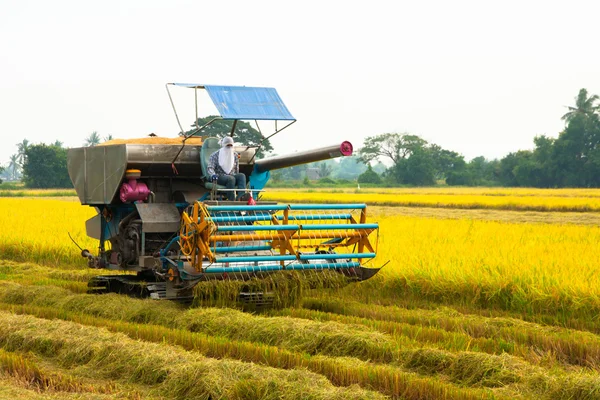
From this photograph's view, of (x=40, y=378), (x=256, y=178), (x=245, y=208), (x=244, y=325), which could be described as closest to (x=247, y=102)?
(x=256, y=178)

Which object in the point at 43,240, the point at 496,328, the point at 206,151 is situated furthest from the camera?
the point at 43,240

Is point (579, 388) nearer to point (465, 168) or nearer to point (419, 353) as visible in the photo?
point (419, 353)

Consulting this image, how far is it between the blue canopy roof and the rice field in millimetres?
2105

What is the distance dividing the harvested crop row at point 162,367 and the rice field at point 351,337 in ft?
0.04

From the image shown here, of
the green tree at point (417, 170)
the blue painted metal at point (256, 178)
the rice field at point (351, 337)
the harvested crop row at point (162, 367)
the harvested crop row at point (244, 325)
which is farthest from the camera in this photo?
the green tree at point (417, 170)

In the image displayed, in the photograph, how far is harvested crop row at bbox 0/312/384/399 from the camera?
5000 millimetres

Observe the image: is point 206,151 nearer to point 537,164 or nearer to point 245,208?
Answer: point 245,208

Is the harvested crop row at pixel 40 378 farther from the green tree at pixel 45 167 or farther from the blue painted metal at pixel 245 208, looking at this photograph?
the green tree at pixel 45 167

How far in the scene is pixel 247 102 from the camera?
28.8ft

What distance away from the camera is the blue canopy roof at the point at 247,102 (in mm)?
8539

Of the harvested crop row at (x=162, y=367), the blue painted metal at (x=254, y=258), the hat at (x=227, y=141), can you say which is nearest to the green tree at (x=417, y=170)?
the hat at (x=227, y=141)

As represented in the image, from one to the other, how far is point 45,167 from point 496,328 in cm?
5877

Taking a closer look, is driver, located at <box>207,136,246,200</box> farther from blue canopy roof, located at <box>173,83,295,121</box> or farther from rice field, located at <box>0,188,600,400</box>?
rice field, located at <box>0,188,600,400</box>

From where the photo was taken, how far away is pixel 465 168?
7331 cm
